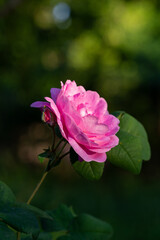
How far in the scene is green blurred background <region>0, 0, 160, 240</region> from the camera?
24.3 ft

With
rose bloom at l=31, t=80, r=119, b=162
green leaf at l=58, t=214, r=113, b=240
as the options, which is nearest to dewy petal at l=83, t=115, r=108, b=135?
rose bloom at l=31, t=80, r=119, b=162

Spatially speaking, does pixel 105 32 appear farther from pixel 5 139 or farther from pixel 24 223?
pixel 24 223

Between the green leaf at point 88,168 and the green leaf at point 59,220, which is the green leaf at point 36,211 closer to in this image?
the green leaf at point 88,168

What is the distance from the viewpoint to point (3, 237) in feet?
2.25

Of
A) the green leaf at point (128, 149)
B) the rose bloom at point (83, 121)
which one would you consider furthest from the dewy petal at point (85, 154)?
the green leaf at point (128, 149)

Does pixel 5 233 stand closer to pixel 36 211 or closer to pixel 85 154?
pixel 36 211

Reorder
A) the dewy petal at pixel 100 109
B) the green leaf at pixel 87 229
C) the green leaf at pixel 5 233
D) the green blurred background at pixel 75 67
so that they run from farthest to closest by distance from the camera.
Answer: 1. the green blurred background at pixel 75 67
2. the green leaf at pixel 87 229
3. the dewy petal at pixel 100 109
4. the green leaf at pixel 5 233

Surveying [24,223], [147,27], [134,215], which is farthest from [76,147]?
[147,27]

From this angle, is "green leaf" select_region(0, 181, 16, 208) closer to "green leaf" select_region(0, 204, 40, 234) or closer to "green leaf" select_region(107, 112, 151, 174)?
"green leaf" select_region(0, 204, 40, 234)

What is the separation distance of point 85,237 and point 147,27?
8865mm

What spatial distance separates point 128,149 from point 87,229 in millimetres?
280

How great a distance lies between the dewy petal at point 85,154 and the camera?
0.72 m

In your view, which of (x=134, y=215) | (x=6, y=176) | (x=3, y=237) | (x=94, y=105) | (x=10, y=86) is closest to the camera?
(x=3, y=237)

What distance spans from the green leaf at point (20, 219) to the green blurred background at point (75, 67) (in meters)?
5.27
